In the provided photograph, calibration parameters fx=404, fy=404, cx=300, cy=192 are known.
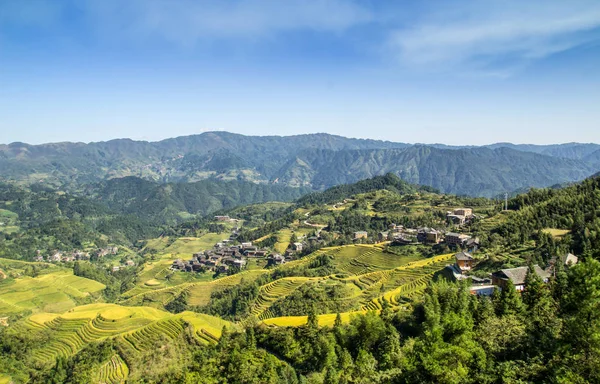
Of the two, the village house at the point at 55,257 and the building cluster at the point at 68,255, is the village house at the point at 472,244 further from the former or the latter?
the village house at the point at 55,257

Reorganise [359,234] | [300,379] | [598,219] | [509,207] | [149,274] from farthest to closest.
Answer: [149,274] < [359,234] < [509,207] < [598,219] < [300,379]

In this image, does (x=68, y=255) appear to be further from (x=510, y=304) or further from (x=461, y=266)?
(x=510, y=304)

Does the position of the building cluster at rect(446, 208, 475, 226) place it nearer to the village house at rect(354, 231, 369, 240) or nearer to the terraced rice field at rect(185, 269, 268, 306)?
the village house at rect(354, 231, 369, 240)

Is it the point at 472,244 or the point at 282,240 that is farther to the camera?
the point at 282,240

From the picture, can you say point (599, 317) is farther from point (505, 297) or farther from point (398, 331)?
point (398, 331)

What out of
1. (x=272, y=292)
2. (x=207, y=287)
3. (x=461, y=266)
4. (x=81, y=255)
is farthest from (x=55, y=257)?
(x=461, y=266)

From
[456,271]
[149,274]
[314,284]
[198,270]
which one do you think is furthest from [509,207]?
[149,274]
